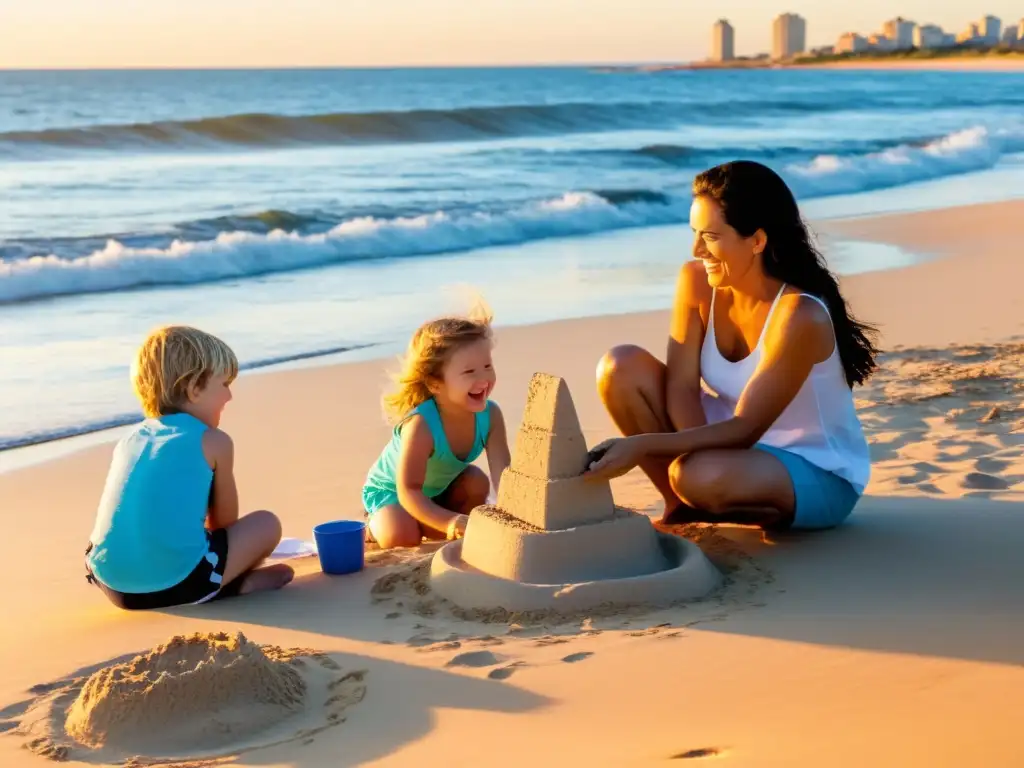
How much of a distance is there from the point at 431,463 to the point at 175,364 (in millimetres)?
1181

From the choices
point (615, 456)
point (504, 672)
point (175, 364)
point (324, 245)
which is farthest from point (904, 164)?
point (504, 672)

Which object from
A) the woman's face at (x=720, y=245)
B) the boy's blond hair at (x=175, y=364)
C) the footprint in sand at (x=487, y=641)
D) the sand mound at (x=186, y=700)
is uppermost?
the woman's face at (x=720, y=245)

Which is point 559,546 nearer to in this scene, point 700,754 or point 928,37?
point 700,754

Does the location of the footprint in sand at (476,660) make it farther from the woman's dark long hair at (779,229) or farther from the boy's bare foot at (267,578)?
the woman's dark long hair at (779,229)

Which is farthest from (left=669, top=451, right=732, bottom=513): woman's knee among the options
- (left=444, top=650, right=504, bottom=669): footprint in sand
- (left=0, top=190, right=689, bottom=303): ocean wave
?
(left=0, top=190, right=689, bottom=303): ocean wave

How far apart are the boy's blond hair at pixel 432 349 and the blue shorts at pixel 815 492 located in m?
1.15

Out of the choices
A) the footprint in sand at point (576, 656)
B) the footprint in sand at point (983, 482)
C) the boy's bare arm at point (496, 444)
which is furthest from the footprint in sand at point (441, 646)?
the footprint in sand at point (983, 482)

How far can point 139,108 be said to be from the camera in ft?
128

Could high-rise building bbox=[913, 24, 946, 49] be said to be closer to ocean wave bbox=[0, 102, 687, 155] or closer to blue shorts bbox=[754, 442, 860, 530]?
ocean wave bbox=[0, 102, 687, 155]

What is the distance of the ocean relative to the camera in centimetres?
912

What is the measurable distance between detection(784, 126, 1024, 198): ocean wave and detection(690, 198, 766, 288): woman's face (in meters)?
15.8

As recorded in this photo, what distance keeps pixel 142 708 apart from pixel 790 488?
2.27 m

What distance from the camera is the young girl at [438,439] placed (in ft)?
15.9

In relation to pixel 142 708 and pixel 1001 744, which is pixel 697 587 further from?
pixel 142 708
